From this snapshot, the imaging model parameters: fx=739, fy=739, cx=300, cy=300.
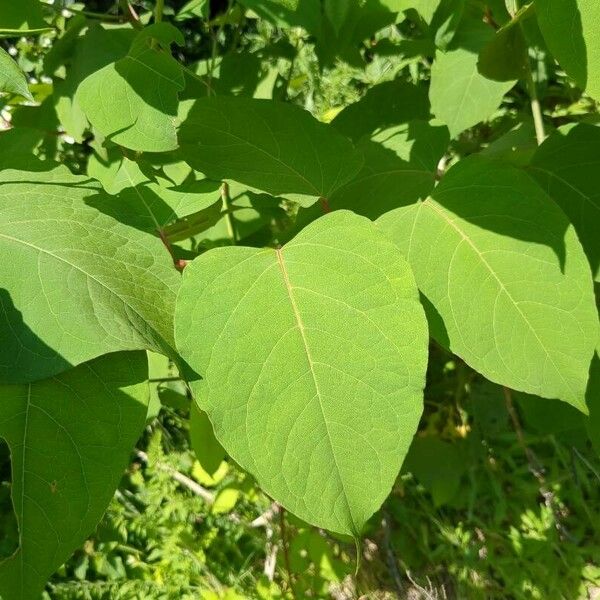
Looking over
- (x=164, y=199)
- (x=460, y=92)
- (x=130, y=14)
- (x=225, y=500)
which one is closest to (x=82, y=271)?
(x=164, y=199)

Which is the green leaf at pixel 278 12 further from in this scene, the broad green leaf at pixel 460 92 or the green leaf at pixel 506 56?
the broad green leaf at pixel 460 92

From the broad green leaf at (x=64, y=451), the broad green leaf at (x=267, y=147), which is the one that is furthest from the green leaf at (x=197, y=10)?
Answer: the broad green leaf at (x=64, y=451)

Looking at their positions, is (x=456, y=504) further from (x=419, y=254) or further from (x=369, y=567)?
(x=419, y=254)

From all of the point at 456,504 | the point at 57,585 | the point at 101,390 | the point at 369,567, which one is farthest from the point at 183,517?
the point at 101,390

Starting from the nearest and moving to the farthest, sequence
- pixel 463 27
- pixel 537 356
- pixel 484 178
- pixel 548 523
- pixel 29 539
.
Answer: pixel 29 539 < pixel 537 356 < pixel 484 178 < pixel 463 27 < pixel 548 523

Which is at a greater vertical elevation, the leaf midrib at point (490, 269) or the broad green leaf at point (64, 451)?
the leaf midrib at point (490, 269)

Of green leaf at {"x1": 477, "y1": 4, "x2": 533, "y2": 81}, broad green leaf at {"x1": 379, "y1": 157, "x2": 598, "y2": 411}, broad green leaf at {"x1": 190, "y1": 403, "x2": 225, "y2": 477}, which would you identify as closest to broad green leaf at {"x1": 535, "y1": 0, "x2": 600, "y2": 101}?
broad green leaf at {"x1": 379, "y1": 157, "x2": 598, "y2": 411}
